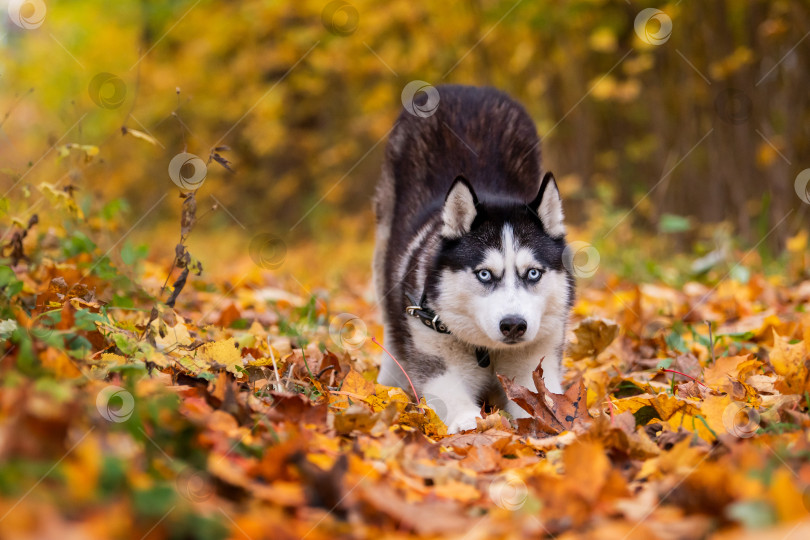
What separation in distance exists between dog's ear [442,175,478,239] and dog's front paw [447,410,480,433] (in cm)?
88

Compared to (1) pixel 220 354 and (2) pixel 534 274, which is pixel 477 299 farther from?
(1) pixel 220 354

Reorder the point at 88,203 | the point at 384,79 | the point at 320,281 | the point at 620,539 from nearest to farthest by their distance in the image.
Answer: the point at 620,539, the point at 88,203, the point at 320,281, the point at 384,79

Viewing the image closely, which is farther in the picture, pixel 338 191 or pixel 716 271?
pixel 338 191

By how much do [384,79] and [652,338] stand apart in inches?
392

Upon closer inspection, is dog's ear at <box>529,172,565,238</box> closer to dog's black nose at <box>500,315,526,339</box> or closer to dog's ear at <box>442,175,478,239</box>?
dog's ear at <box>442,175,478,239</box>

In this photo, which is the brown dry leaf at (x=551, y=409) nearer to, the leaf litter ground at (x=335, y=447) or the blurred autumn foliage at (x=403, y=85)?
the leaf litter ground at (x=335, y=447)

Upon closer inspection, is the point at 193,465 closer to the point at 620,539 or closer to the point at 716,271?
the point at 620,539

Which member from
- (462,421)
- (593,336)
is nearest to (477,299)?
(462,421)

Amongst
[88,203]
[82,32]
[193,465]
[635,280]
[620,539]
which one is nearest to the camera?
[620,539]

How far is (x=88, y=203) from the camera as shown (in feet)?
14.7

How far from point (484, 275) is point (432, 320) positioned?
36 cm

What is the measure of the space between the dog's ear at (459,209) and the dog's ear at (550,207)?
0.33 metres

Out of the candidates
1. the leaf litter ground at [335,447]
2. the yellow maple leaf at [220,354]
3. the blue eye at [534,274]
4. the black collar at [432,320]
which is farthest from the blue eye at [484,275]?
the yellow maple leaf at [220,354]

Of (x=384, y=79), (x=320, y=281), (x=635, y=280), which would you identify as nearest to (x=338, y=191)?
(x=384, y=79)
